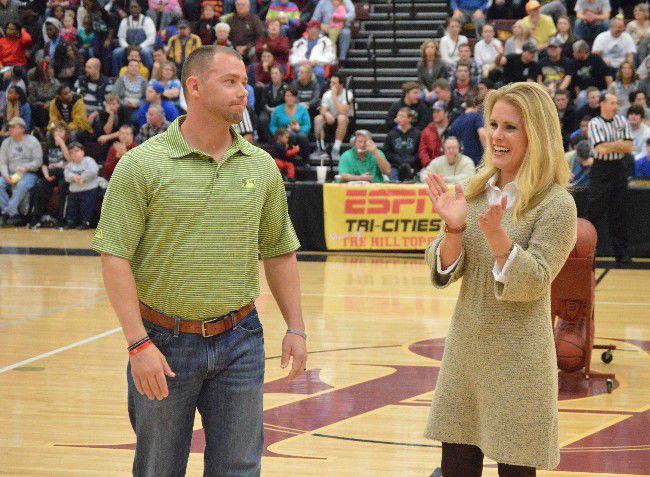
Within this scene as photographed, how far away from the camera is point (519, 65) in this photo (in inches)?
677

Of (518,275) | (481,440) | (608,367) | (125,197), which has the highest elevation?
(125,197)

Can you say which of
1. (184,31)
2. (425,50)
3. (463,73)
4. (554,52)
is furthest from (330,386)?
(184,31)

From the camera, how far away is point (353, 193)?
14.8 m

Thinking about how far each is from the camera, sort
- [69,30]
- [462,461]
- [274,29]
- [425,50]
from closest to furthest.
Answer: [462,461], [425,50], [274,29], [69,30]

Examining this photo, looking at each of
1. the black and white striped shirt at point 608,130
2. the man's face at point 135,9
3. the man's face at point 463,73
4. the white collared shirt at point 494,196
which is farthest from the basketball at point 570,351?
the man's face at point 135,9

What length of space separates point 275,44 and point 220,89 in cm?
1571

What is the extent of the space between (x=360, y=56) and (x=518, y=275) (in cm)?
1667

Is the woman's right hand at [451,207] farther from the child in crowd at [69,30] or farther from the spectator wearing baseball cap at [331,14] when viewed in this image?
the child in crowd at [69,30]

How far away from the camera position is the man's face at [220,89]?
354cm

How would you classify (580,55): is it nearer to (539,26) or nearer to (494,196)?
(539,26)

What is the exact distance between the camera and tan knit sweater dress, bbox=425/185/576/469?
3.57 meters

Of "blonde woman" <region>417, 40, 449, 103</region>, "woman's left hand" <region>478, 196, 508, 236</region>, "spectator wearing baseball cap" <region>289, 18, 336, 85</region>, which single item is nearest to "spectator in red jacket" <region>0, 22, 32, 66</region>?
"spectator wearing baseball cap" <region>289, 18, 336, 85</region>

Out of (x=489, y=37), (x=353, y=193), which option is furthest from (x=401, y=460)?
(x=489, y=37)

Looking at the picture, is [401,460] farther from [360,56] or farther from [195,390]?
[360,56]
